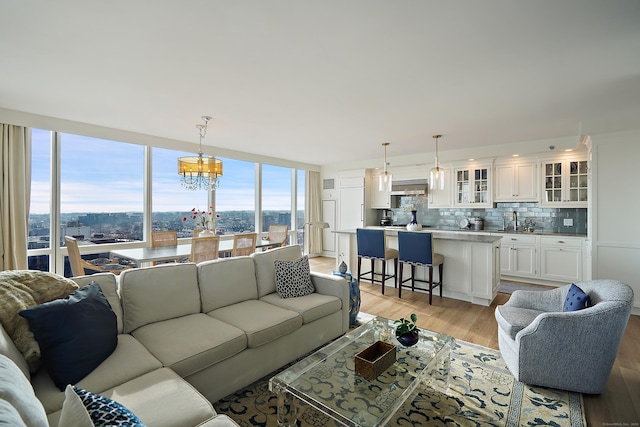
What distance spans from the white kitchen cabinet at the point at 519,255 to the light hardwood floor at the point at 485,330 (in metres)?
1.08

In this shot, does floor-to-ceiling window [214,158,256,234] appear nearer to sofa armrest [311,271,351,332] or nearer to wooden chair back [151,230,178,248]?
→ wooden chair back [151,230,178,248]

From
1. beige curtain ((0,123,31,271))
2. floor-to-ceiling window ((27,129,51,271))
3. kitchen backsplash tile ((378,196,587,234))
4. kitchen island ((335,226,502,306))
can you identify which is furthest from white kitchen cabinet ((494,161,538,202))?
beige curtain ((0,123,31,271))

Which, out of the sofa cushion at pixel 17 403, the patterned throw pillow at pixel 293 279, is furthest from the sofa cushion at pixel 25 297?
the patterned throw pillow at pixel 293 279

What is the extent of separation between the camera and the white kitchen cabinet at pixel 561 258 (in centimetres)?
491

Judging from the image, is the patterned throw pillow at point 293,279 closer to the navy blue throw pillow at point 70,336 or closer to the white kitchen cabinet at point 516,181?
the navy blue throw pillow at point 70,336

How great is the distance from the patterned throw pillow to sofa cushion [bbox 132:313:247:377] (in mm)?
780

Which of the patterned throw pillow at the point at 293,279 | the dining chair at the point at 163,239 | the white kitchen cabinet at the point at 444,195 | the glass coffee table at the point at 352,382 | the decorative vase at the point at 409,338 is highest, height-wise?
the white kitchen cabinet at the point at 444,195

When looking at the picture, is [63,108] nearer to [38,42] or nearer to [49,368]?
[38,42]

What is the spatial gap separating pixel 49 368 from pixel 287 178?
20.6 ft

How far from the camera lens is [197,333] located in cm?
213

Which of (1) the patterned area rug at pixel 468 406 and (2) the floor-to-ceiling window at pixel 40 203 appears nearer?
(1) the patterned area rug at pixel 468 406

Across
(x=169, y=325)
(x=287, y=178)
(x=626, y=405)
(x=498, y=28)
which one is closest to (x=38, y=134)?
(x=169, y=325)

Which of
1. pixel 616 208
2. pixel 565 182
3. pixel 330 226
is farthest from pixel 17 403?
pixel 330 226

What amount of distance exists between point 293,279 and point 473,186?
470 cm
